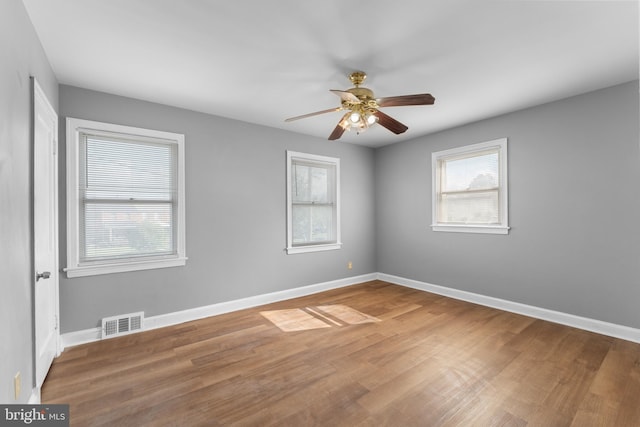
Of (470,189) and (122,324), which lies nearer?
(122,324)

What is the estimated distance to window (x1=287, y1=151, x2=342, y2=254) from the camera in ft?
14.5

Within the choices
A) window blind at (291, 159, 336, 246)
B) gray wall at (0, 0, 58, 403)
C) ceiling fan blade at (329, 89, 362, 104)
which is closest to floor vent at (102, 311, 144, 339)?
gray wall at (0, 0, 58, 403)

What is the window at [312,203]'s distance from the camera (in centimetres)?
442

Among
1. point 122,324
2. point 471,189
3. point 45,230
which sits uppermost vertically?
point 471,189

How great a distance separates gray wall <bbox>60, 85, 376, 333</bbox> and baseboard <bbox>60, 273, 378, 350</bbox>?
7cm

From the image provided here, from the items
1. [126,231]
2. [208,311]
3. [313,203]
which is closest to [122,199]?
[126,231]

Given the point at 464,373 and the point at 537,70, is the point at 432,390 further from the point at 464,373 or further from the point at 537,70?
the point at 537,70

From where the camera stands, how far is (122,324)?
3.01 meters

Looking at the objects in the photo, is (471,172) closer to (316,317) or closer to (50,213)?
(316,317)

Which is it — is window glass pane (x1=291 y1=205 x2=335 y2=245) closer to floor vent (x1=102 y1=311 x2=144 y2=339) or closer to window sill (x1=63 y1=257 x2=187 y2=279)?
window sill (x1=63 y1=257 x2=187 y2=279)

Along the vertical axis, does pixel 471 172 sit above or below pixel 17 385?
above

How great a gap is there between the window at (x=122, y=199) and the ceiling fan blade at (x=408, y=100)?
8.11 feet

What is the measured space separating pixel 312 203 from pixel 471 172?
8.17 ft

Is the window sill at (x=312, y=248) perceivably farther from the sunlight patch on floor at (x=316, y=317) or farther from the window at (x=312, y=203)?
the sunlight patch on floor at (x=316, y=317)
